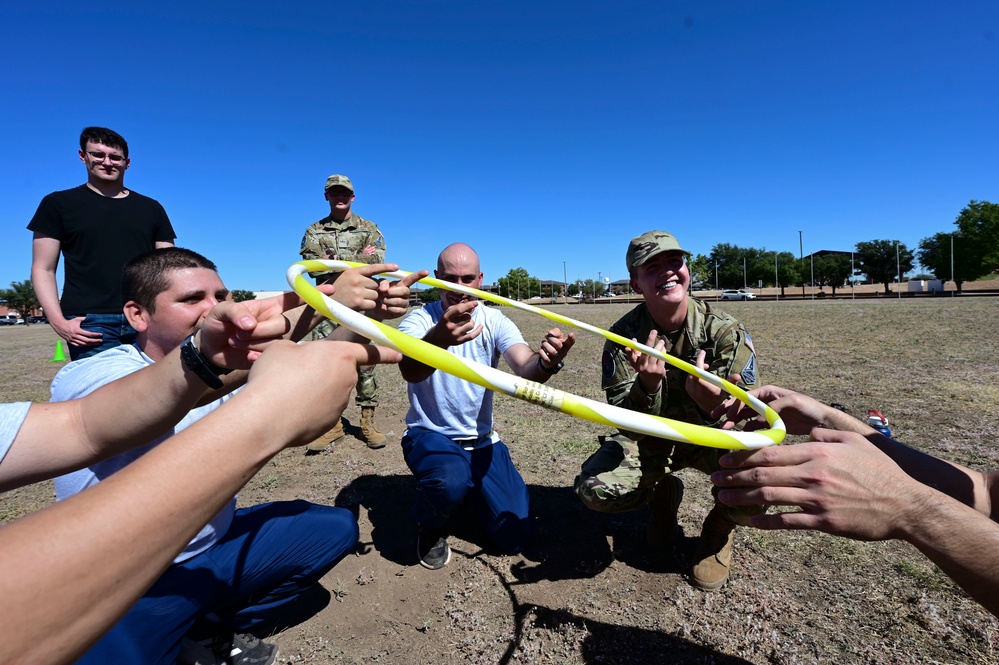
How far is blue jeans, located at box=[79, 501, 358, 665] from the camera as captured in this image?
2.19 metres

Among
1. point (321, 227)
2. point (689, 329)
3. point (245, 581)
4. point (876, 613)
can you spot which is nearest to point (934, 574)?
point (876, 613)

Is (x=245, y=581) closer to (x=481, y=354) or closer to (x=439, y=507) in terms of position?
(x=439, y=507)

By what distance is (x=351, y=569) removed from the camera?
11.6ft

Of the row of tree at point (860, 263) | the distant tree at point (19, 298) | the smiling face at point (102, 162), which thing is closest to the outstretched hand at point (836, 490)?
the smiling face at point (102, 162)

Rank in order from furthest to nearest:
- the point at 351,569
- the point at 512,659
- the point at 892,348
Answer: the point at 892,348 → the point at 351,569 → the point at 512,659

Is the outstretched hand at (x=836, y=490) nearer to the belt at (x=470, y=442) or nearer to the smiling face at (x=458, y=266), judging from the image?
the belt at (x=470, y=442)

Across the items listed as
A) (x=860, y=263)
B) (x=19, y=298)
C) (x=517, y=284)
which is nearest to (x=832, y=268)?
(x=860, y=263)

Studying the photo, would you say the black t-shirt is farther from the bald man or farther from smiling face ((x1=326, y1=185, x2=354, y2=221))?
smiling face ((x1=326, y1=185, x2=354, y2=221))

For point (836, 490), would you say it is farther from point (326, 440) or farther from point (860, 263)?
point (860, 263)

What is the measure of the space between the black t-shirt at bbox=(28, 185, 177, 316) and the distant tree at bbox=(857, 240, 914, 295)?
82772 mm

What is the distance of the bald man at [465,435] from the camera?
3.57 metres

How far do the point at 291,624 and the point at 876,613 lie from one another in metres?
3.38

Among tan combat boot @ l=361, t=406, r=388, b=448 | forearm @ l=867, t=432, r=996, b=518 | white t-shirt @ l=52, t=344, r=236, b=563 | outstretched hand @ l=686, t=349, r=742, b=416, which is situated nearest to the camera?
forearm @ l=867, t=432, r=996, b=518

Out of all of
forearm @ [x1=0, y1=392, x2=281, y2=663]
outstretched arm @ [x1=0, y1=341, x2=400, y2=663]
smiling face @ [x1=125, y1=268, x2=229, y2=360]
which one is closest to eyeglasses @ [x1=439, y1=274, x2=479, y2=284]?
smiling face @ [x1=125, y1=268, x2=229, y2=360]
